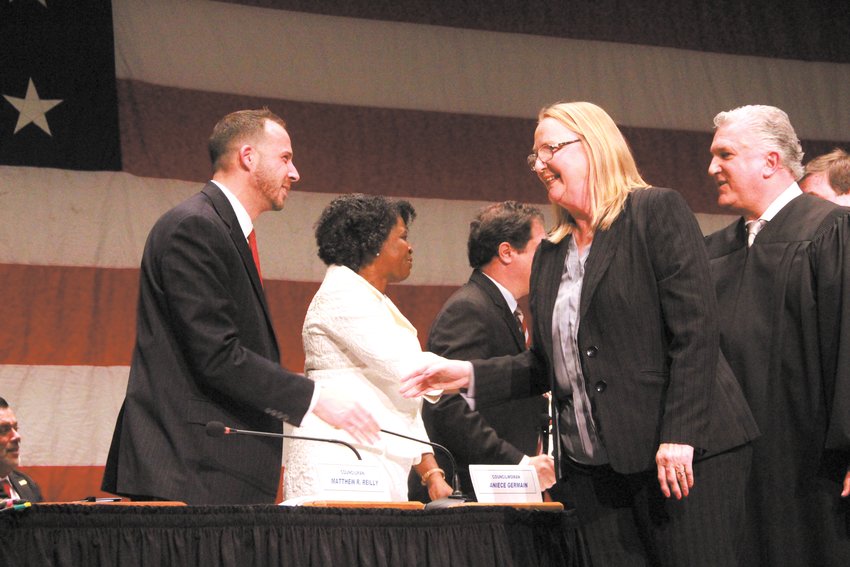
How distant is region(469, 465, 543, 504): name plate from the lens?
229cm

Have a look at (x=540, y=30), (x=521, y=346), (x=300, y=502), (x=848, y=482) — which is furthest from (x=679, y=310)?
(x=540, y=30)

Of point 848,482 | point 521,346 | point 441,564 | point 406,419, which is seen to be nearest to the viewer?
point 441,564

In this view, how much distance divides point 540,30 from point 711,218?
4.43 ft

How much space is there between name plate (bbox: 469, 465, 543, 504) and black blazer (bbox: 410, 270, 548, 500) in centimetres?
71

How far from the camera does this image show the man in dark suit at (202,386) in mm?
2215

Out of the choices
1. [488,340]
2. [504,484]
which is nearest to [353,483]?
[504,484]

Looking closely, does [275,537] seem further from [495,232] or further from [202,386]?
[495,232]

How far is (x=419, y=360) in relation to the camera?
244 cm

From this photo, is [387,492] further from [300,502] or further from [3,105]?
[3,105]

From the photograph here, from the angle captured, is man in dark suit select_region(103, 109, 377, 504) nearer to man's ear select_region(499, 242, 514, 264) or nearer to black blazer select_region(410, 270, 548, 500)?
black blazer select_region(410, 270, 548, 500)

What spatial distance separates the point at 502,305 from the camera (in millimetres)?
3393

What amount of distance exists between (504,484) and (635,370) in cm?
48

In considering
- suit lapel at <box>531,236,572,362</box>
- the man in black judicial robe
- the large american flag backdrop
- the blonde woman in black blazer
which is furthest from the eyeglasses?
the large american flag backdrop

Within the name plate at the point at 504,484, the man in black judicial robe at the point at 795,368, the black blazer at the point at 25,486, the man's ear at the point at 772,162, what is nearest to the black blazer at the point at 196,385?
the name plate at the point at 504,484
